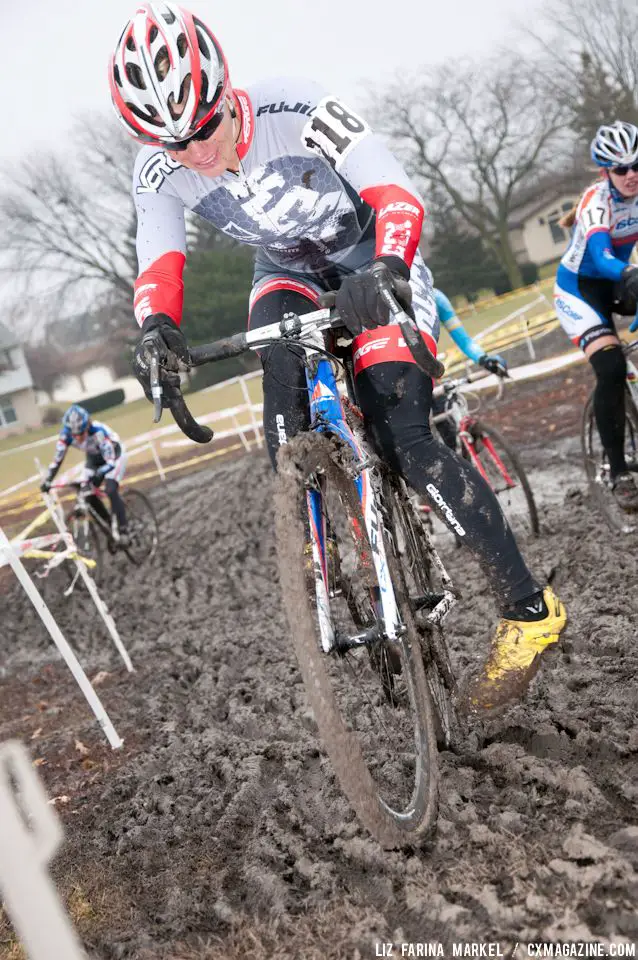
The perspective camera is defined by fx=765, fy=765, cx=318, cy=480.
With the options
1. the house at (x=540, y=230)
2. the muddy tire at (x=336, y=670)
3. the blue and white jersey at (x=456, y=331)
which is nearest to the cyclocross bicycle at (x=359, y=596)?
the muddy tire at (x=336, y=670)

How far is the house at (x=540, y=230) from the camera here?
5719 cm

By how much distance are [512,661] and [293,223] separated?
182cm

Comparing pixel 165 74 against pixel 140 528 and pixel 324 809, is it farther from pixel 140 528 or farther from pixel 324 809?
pixel 140 528

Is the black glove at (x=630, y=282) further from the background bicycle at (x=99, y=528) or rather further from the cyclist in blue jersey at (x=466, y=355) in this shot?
the background bicycle at (x=99, y=528)

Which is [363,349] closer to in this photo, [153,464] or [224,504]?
[224,504]

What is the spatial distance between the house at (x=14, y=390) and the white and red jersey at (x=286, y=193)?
26313mm

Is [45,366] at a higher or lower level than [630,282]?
higher

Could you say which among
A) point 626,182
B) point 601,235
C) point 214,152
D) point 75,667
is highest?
point 214,152

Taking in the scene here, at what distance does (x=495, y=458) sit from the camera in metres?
5.82

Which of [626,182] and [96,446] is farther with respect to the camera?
[96,446]

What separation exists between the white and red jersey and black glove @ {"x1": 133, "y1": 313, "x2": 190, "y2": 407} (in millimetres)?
246

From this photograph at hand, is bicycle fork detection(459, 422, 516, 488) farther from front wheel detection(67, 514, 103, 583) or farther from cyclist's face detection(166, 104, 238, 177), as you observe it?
front wheel detection(67, 514, 103, 583)

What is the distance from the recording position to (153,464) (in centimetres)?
1834

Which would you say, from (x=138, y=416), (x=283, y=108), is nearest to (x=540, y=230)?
(x=138, y=416)
